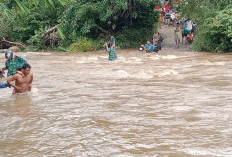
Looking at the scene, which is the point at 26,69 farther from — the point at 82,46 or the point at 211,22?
the point at 82,46

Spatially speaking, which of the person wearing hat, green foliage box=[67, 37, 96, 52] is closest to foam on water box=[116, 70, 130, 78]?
the person wearing hat

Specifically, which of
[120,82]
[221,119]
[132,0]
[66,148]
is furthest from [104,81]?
[132,0]

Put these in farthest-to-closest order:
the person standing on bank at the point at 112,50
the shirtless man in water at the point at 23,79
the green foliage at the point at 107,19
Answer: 1. the green foliage at the point at 107,19
2. the person standing on bank at the point at 112,50
3. the shirtless man in water at the point at 23,79

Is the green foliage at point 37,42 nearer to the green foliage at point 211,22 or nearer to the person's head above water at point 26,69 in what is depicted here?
the green foliage at point 211,22

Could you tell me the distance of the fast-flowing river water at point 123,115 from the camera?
5.05 m

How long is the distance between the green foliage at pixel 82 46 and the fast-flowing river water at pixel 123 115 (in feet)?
28.0

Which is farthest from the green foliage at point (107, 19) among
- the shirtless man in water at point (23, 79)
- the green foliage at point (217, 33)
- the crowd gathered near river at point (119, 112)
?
the shirtless man in water at point (23, 79)

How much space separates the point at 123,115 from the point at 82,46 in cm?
1445

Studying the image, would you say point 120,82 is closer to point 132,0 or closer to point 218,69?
point 218,69

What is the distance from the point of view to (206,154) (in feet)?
15.3

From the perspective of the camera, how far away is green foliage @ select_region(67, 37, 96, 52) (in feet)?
68.1

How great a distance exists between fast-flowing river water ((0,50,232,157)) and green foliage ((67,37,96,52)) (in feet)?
28.0

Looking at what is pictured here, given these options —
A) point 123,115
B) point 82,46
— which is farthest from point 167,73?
point 82,46

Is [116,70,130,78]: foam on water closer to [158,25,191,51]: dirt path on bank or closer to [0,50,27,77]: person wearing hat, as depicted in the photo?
[0,50,27,77]: person wearing hat
